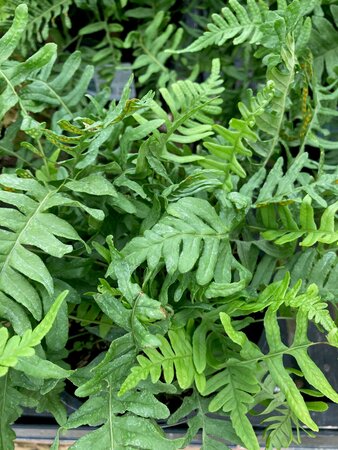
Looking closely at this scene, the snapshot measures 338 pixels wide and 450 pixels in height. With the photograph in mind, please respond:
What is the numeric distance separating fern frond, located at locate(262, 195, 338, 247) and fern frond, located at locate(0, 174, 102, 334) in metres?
0.24

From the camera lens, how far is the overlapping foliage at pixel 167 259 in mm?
614

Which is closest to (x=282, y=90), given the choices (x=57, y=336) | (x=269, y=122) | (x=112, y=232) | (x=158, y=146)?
(x=269, y=122)

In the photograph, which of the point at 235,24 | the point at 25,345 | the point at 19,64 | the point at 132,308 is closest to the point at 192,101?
the point at 235,24

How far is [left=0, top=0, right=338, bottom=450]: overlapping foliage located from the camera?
2.02ft

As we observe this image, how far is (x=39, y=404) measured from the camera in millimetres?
737

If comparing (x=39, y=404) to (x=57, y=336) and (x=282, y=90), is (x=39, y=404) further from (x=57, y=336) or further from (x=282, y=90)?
(x=282, y=90)

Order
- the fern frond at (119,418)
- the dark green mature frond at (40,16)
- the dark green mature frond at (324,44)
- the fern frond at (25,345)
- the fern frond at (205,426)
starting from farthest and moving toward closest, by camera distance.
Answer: the dark green mature frond at (40,16)
the dark green mature frond at (324,44)
the fern frond at (205,426)
the fern frond at (119,418)
the fern frond at (25,345)

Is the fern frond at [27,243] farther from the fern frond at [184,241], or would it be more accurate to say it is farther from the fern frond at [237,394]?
the fern frond at [237,394]

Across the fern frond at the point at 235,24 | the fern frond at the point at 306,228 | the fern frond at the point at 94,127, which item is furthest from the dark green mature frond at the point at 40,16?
the fern frond at the point at 306,228

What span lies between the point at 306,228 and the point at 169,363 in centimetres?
24

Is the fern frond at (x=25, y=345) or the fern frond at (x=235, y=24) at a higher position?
the fern frond at (x=235, y=24)

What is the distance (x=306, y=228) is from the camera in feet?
2.32

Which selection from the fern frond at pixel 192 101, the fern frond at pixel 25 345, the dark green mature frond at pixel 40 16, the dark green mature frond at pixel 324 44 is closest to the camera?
the fern frond at pixel 25 345

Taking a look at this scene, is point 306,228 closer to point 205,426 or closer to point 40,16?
point 205,426
